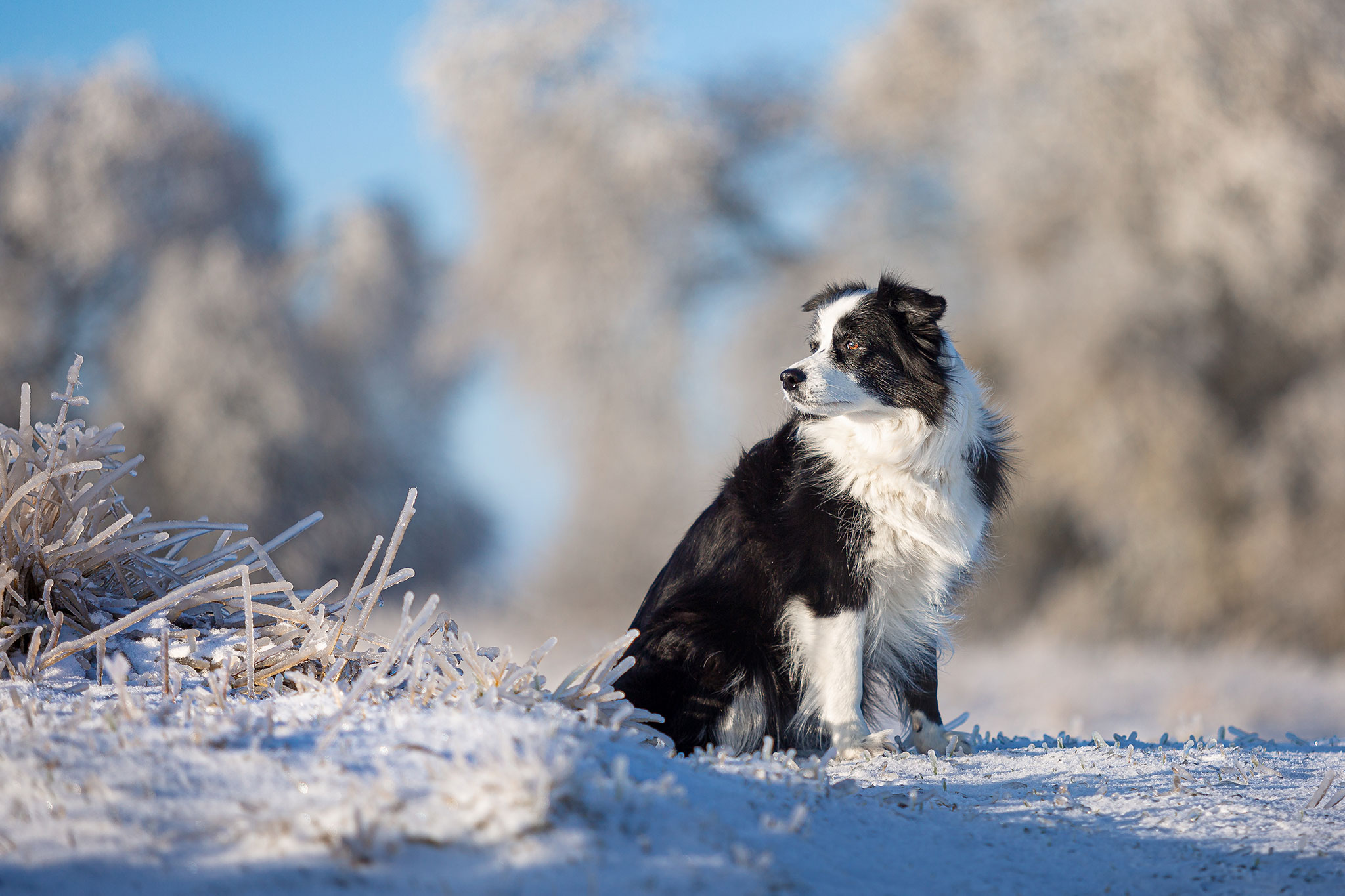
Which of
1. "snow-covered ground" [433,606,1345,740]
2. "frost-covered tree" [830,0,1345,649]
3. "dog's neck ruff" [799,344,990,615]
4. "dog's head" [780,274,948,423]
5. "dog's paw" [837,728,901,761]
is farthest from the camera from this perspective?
"frost-covered tree" [830,0,1345,649]

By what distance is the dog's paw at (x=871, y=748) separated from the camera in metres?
2.87

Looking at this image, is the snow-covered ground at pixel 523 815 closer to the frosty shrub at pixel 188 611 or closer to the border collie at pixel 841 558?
the frosty shrub at pixel 188 611

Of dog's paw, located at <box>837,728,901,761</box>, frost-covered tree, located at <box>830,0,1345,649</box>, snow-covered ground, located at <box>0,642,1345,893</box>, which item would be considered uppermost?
frost-covered tree, located at <box>830,0,1345,649</box>

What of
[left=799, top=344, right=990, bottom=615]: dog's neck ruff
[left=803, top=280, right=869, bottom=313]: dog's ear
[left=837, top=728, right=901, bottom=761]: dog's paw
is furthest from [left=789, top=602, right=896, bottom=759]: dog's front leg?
[left=803, top=280, right=869, bottom=313]: dog's ear

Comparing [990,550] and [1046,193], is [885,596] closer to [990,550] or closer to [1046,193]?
[990,550]

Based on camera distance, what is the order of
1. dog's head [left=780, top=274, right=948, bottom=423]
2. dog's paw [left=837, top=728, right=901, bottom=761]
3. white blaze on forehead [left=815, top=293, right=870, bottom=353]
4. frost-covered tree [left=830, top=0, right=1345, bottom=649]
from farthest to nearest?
frost-covered tree [left=830, top=0, right=1345, bottom=649]
white blaze on forehead [left=815, top=293, right=870, bottom=353]
dog's head [left=780, top=274, right=948, bottom=423]
dog's paw [left=837, top=728, right=901, bottom=761]

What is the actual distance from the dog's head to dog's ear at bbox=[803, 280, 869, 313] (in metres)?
0.14

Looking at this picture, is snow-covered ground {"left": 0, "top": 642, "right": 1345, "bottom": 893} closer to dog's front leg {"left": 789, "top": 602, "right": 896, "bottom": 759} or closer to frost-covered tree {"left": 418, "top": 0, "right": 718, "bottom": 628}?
dog's front leg {"left": 789, "top": 602, "right": 896, "bottom": 759}

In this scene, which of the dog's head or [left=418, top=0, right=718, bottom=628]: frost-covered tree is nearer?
the dog's head

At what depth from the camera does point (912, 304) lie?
3.38 meters

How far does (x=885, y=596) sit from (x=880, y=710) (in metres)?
0.48

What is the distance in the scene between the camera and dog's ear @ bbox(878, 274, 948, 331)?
3344 mm

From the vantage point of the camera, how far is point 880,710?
3.40m

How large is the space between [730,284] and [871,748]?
13903 millimetres
